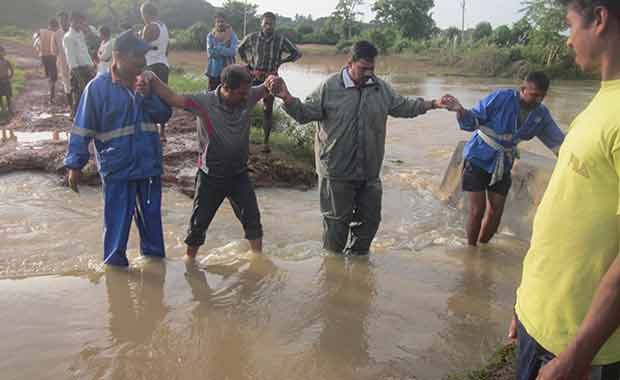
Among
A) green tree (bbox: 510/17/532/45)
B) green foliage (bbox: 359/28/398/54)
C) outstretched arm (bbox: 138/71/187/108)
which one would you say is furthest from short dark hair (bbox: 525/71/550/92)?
green foliage (bbox: 359/28/398/54)

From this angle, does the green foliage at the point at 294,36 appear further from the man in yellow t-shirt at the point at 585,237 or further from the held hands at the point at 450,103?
the man in yellow t-shirt at the point at 585,237

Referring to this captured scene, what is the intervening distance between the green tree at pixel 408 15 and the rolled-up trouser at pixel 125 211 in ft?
166

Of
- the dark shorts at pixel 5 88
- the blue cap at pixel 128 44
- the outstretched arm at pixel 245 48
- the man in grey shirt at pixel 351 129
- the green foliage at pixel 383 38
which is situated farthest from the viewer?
the green foliage at pixel 383 38

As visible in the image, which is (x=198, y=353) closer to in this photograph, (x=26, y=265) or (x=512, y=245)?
(x=26, y=265)

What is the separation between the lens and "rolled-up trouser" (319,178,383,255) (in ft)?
15.4

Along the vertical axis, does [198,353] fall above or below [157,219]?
below

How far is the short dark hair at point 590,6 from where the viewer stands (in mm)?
1516

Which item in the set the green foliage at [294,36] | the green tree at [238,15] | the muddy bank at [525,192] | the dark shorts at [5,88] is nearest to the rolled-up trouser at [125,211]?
the muddy bank at [525,192]

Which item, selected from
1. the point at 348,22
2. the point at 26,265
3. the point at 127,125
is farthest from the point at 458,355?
the point at 348,22

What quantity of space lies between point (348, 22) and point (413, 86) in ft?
108

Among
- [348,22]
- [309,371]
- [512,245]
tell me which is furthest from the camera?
[348,22]

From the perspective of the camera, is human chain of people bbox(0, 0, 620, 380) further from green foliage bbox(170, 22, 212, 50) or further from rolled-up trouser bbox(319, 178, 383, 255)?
green foliage bbox(170, 22, 212, 50)

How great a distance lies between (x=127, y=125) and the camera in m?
4.19

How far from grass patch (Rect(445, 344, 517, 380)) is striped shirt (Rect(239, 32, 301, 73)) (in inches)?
215
